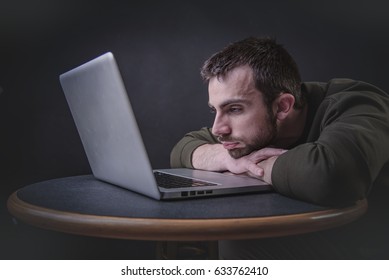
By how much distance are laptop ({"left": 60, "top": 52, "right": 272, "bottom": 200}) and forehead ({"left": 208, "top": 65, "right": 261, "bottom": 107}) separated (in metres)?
0.21

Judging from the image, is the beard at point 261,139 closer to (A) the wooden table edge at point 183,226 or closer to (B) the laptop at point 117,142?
(B) the laptop at point 117,142

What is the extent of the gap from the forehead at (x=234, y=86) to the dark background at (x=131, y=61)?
537mm

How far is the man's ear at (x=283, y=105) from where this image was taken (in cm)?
118

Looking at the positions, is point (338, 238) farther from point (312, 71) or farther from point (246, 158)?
point (312, 71)

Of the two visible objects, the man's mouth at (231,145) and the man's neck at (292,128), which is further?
the man's neck at (292,128)

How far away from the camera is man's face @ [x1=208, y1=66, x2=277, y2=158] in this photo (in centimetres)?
109

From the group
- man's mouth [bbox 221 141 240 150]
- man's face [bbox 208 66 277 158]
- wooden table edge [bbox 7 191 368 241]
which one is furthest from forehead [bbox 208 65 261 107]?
wooden table edge [bbox 7 191 368 241]

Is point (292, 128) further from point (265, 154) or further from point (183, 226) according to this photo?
point (183, 226)

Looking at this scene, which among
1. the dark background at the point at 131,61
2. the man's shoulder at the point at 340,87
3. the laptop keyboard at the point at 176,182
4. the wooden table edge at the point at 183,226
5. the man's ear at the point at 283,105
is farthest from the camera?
the dark background at the point at 131,61

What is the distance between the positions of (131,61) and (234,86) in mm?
776

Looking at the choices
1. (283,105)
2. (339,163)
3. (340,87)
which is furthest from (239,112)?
(339,163)

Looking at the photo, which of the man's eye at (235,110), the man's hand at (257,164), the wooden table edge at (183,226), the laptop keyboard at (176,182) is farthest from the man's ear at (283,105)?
the wooden table edge at (183,226)

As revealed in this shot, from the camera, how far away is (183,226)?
65cm

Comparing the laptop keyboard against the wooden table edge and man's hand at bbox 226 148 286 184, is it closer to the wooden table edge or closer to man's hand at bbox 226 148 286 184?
man's hand at bbox 226 148 286 184
